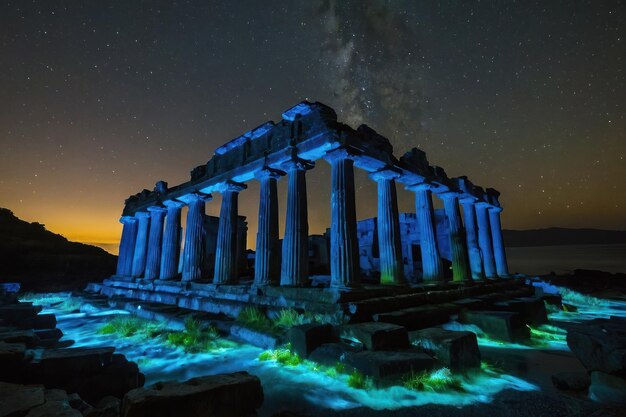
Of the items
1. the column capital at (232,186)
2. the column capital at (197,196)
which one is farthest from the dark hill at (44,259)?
the column capital at (232,186)

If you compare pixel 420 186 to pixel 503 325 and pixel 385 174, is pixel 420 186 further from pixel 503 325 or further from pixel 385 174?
pixel 503 325

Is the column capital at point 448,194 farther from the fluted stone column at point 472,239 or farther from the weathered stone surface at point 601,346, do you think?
the weathered stone surface at point 601,346

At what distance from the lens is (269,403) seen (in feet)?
12.9

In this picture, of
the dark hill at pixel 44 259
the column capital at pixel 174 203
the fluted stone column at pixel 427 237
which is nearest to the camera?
the fluted stone column at pixel 427 237

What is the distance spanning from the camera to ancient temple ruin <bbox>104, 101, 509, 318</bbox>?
9.12 metres

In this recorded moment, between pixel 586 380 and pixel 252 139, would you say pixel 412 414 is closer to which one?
pixel 586 380

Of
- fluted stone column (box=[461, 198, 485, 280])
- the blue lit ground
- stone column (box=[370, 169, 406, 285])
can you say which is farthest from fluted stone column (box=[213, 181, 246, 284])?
fluted stone column (box=[461, 198, 485, 280])

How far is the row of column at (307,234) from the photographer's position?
9.01 metres

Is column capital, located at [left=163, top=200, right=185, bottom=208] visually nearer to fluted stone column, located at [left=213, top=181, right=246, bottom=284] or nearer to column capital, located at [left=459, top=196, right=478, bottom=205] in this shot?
fluted stone column, located at [left=213, top=181, right=246, bottom=284]

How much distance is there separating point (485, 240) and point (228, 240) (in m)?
13.3

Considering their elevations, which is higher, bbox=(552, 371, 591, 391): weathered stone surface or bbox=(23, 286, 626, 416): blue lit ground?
bbox=(552, 371, 591, 391): weathered stone surface

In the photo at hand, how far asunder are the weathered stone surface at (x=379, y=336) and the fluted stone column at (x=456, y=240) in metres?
8.23

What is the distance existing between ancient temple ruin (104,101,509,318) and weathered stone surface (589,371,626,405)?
4.66 meters

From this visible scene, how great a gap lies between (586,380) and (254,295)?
25.9ft
